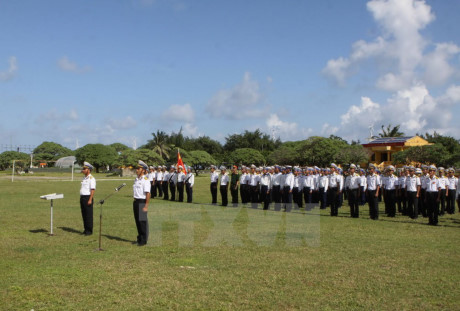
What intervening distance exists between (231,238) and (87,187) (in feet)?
13.3

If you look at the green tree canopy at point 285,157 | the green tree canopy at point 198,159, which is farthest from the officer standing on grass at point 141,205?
the green tree canopy at point 198,159

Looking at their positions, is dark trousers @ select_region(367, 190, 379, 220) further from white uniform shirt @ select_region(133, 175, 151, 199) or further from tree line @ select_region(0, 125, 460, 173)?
tree line @ select_region(0, 125, 460, 173)

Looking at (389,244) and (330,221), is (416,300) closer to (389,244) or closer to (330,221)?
(389,244)

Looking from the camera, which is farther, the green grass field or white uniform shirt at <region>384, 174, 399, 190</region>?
white uniform shirt at <region>384, 174, 399, 190</region>

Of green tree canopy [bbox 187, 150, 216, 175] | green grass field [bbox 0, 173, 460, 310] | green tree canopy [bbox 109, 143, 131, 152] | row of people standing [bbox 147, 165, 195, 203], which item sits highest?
green tree canopy [bbox 109, 143, 131, 152]

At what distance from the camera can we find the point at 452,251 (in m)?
9.57

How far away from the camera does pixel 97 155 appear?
91438 millimetres

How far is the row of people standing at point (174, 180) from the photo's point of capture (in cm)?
2197

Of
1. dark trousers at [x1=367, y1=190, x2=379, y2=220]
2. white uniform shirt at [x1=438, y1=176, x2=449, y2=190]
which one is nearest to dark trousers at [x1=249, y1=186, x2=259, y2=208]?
dark trousers at [x1=367, y1=190, x2=379, y2=220]

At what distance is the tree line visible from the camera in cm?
4984

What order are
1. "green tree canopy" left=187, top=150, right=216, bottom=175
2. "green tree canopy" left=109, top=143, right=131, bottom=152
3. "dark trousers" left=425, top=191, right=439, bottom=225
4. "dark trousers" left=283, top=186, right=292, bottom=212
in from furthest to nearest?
"green tree canopy" left=109, top=143, right=131, bottom=152
"green tree canopy" left=187, top=150, right=216, bottom=175
"dark trousers" left=283, top=186, right=292, bottom=212
"dark trousers" left=425, top=191, right=439, bottom=225

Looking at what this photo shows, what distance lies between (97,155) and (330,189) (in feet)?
265

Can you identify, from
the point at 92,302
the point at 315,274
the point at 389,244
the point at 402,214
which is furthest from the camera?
the point at 402,214

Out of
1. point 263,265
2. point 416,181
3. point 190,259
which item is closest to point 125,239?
point 190,259
